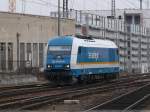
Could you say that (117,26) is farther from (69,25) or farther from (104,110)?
(104,110)

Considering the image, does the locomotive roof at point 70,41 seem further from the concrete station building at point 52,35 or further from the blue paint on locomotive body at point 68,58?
the concrete station building at point 52,35

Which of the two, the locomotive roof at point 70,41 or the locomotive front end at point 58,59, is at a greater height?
the locomotive roof at point 70,41

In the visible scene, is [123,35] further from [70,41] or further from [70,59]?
[70,59]

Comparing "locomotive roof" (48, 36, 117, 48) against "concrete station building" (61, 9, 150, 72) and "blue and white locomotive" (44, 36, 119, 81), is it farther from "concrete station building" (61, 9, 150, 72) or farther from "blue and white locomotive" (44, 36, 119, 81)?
"concrete station building" (61, 9, 150, 72)

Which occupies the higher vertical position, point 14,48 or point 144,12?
point 144,12

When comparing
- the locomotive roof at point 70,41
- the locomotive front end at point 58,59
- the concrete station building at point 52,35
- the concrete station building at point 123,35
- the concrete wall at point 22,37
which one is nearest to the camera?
the locomotive front end at point 58,59

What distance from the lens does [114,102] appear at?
73.1ft

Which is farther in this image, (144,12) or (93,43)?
(144,12)

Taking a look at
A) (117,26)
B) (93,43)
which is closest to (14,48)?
(93,43)

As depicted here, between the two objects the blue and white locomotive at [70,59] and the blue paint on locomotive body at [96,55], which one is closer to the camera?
the blue and white locomotive at [70,59]

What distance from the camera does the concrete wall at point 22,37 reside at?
5261cm

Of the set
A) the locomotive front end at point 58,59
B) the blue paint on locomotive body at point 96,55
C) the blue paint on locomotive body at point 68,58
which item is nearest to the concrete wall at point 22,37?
the blue paint on locomotive body at point 96,55

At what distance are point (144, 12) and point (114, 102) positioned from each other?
84778 mm

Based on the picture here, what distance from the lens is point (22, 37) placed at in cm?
5575
